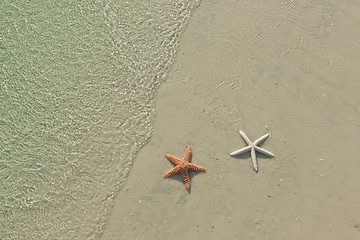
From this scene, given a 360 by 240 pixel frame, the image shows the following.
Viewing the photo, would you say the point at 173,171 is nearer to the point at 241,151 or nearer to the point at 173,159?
the point at 173,159

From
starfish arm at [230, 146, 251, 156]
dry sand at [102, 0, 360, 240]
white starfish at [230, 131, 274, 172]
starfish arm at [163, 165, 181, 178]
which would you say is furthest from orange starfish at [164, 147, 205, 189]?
white starfish at [230, 131, 274, 172]

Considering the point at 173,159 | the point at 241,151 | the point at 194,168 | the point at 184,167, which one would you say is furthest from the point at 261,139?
the point at 173,159

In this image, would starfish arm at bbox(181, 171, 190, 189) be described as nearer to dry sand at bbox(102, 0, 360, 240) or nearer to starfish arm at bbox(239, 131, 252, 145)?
dry sand at bbox(102, 0, 360, 240)

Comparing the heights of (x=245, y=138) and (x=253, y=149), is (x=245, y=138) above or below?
above

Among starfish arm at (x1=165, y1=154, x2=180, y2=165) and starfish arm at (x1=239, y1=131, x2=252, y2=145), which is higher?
starfish arm at (x1=165, y1=154, x2=180, y2=165)

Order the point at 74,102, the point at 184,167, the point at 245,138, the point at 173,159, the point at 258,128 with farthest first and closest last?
the point at 74,102 → the point at 258,128 → the point at 245,138 → the point at 173,159 → the point at 184,167
